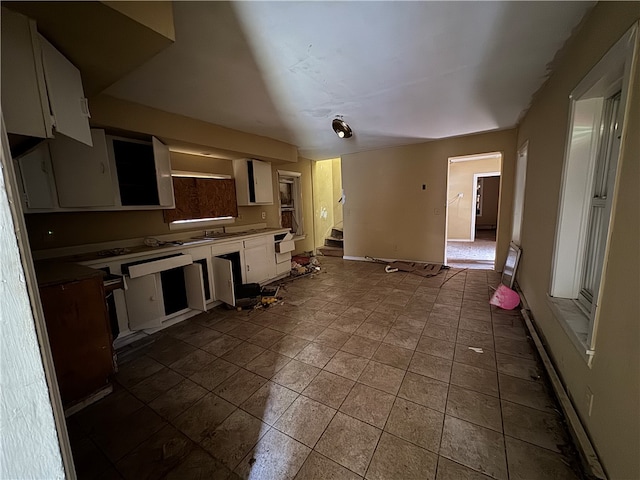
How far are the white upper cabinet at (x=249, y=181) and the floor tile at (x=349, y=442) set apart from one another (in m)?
3.32

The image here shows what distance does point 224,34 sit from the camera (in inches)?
62.0

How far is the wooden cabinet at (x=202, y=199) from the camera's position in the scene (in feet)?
10.9

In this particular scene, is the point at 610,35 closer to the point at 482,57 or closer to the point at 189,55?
the point at 482,57

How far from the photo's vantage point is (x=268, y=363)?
83.8 inches

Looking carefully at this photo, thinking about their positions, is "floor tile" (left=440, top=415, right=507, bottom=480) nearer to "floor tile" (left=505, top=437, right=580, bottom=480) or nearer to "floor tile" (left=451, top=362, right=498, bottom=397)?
"floor tile" (left=505, top=437, right=580, bottom=480)

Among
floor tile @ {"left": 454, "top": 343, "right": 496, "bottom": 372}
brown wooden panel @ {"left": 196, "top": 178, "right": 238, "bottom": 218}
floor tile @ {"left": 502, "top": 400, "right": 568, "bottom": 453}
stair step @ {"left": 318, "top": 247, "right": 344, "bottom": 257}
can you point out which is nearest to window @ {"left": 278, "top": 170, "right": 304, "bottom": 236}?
stair step @ {"left": 318, "top": 247, "right": 344, "bottom": 257}

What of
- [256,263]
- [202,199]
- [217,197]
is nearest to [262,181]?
[217,197]

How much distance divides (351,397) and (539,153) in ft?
9.55

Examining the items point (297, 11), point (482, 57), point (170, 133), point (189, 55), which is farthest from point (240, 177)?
point (482, 57)

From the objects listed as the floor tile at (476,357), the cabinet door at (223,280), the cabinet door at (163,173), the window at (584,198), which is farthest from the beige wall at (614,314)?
the cabinet door at (163,173)

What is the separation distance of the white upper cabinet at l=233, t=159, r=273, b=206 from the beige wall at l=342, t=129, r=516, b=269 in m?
2.09

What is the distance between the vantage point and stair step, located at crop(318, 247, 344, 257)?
6113 millimetres

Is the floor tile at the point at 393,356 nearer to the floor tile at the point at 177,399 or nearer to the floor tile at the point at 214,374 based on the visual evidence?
the floor tile at the point at 214,374

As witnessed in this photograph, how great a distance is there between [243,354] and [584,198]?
9.45 feet
